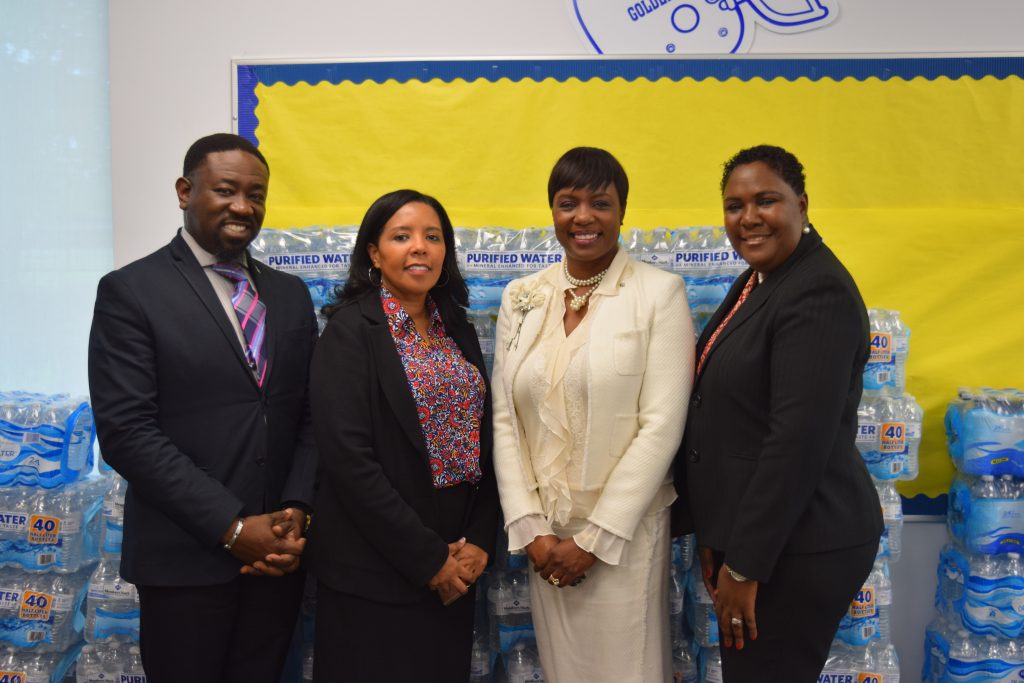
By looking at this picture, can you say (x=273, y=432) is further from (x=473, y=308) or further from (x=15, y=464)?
(x=15, y=464)

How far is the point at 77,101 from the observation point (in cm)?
337

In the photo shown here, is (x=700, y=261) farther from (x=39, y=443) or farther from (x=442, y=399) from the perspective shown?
(x=39, y=443)

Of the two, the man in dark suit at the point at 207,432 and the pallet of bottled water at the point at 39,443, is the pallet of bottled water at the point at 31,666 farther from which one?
the man in dark suit at the point at 207,432

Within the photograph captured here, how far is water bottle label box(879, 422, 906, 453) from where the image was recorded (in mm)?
2521

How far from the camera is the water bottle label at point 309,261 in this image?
2525mm

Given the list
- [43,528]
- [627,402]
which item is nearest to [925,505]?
[627,402]

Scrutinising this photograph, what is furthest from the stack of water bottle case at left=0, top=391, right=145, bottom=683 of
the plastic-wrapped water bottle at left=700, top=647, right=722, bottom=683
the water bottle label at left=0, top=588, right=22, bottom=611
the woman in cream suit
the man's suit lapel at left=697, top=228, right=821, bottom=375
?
the man's suit lapel at left=697, top=228, right=821, bottom=375

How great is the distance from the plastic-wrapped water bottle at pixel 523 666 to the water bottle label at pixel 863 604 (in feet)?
3.57

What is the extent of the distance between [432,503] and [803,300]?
1.05 metres

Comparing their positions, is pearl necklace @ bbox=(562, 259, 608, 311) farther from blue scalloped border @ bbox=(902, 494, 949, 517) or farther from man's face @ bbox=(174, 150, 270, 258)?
blue scalloped border @ bbox=(902, 494, 949, 517)

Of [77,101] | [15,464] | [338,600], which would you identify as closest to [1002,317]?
[338,600]

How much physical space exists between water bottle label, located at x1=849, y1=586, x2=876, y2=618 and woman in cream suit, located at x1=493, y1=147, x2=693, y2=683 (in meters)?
0.82

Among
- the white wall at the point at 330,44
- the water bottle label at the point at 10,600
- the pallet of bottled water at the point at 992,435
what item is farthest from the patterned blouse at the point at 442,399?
the pallet of bottled water at the point at 992,435

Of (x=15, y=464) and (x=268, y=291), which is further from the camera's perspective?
(x=15, y=464)
